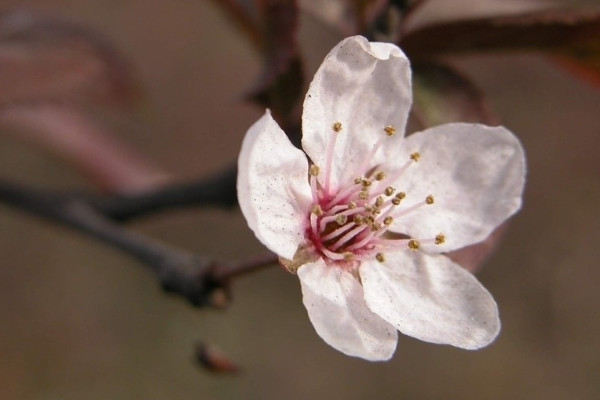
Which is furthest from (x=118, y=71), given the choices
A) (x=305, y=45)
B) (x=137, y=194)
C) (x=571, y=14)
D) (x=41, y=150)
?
(x=305, y=45)

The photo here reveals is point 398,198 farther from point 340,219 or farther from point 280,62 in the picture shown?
point 280,62

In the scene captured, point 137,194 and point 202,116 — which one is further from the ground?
point 137,194

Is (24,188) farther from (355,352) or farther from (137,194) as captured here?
→ (355,352)

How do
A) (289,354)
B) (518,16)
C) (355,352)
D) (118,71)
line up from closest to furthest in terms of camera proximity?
(355,352)
(518,16)
(118,71)
(289,354)

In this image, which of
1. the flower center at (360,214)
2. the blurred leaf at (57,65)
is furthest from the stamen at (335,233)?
the blurred leaf at (57,65)

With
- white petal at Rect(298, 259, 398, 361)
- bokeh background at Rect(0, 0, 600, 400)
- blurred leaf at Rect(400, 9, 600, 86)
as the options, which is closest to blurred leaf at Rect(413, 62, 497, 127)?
blurred leaf at Rect(400, 9, 600, 86)

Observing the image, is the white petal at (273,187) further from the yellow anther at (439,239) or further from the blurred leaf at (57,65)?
the blurred leaf at (57,65)

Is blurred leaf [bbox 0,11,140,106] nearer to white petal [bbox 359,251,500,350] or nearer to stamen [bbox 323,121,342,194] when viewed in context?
stamen [bbox 323,121,342,194]
